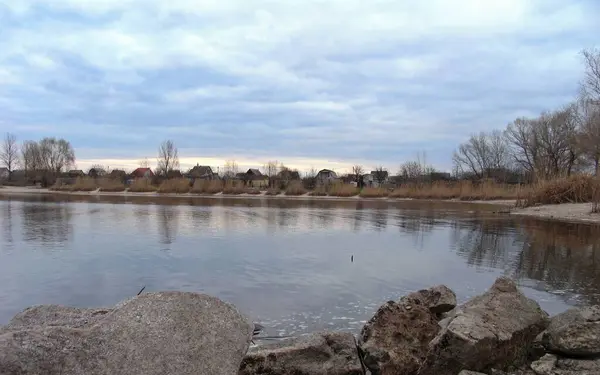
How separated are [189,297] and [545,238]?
1499cm

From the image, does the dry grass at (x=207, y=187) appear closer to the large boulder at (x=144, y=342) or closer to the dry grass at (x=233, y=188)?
the dry grass at (x=233, y=188)

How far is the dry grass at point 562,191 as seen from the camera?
28.8 m

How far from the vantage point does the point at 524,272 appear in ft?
34.1

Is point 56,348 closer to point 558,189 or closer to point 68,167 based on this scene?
point 558,189

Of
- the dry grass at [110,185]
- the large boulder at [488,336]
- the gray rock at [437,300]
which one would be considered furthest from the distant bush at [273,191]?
the large boulder at [488,336]

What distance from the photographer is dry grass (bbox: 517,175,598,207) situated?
2881 cm

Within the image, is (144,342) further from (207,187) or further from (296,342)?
(207,187)

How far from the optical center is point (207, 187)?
53312mm

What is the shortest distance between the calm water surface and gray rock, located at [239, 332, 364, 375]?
1262mm

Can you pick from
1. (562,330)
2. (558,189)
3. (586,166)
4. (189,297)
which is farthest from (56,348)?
(586,166)

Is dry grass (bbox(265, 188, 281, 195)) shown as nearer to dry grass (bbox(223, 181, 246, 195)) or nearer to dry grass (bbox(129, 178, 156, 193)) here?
dry grass (bbox(223, 181, 246, 195))

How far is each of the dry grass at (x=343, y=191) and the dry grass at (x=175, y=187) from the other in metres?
16.0

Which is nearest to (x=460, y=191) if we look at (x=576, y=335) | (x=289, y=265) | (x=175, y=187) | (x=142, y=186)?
(x=175, y=187)

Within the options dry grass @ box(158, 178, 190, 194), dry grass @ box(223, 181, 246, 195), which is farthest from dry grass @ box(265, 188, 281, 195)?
dry grass @ box(158, 178, 190, 194)
